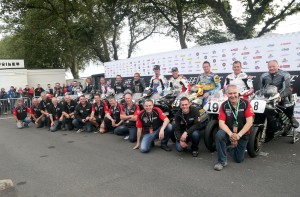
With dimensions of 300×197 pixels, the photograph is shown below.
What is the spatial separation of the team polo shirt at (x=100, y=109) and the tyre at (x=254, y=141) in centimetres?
461

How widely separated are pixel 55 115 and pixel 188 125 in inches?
235

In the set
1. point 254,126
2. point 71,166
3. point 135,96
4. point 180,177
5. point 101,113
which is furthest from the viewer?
point 101,113

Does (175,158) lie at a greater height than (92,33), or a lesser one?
lesser

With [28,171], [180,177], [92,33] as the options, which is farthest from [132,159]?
[92,33]

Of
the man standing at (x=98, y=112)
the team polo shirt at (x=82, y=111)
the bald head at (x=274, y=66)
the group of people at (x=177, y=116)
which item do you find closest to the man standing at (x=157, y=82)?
the group of people at (x=177, y=116)

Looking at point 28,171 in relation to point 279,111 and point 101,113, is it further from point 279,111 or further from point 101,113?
point 279,111

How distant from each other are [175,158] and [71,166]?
1.99m

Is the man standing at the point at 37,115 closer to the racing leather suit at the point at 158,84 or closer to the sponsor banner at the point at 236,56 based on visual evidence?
the racing leather suit at the point at 158,84

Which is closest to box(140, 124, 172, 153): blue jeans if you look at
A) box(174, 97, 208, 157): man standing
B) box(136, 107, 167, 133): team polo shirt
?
box(136, 107, 167, 133): team polo shirt

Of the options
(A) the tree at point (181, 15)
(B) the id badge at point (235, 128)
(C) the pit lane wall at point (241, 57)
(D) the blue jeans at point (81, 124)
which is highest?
(A) the tree at point (181, 15)

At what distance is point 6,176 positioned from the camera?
4.85 meters

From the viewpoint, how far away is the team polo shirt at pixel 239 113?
4531 millimetres

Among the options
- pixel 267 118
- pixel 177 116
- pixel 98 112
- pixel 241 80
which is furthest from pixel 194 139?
pixel 98 112

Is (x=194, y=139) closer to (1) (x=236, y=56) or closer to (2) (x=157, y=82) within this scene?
(2) (x=157, y=82)
